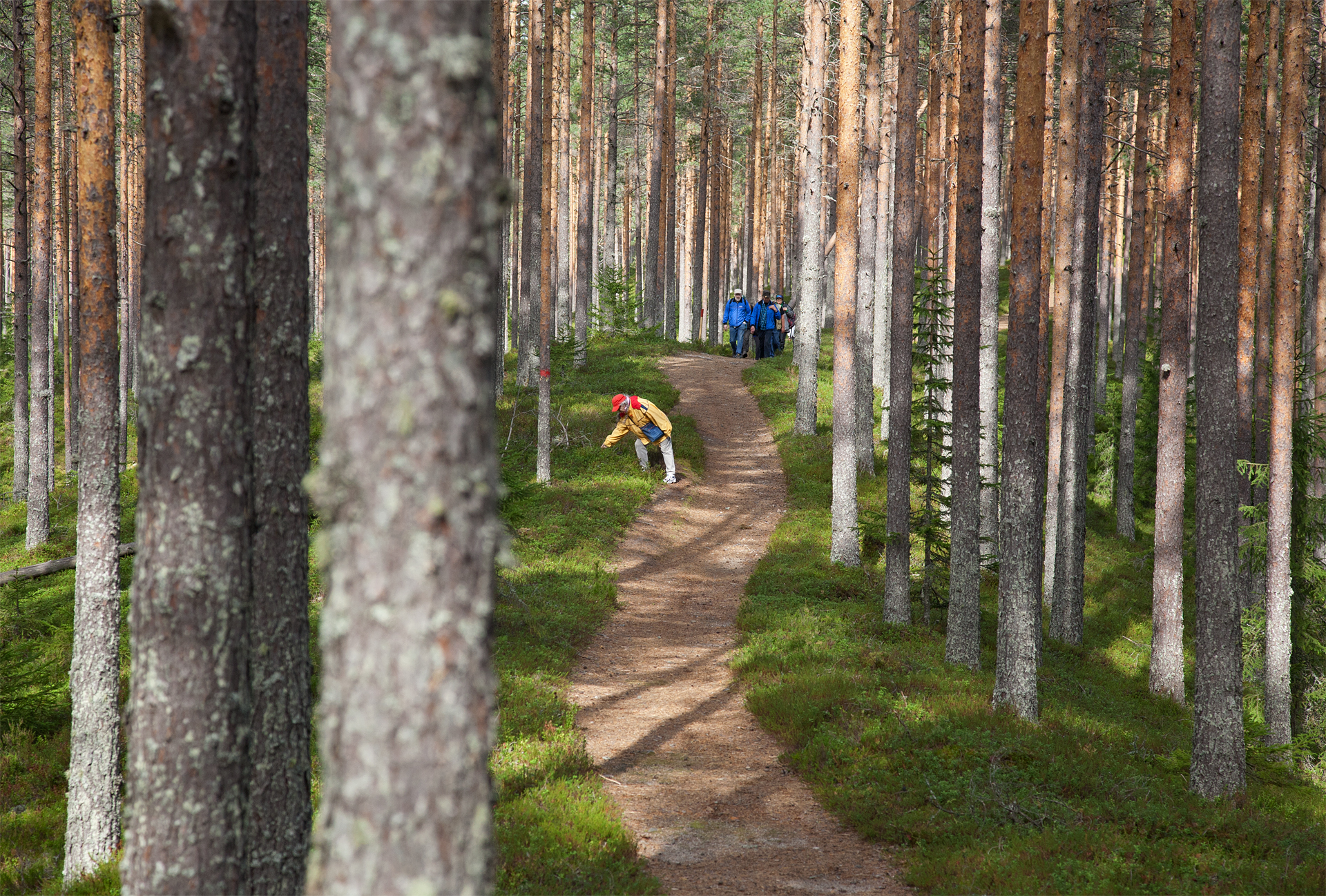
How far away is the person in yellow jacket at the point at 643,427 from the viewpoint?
1692 cm

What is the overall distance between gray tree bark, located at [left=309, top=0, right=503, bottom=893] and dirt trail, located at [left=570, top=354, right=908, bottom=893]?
4443mm

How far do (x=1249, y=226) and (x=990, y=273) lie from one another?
3.93m

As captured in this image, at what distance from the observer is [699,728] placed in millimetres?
9133

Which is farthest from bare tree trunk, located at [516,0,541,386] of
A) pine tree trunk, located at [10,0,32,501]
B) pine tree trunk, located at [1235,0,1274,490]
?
pine tree trunk, located at [1235,0,1274,490]

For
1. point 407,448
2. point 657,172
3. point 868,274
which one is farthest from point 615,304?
point 407,448

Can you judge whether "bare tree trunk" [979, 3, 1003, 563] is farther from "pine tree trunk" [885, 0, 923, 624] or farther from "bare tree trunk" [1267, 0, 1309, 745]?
"bare tree trunk" [1267, 0, 1309, 745]

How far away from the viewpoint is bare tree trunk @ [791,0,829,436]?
61.9 feet

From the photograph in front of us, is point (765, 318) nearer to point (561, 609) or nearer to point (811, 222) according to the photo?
point (811, 222)

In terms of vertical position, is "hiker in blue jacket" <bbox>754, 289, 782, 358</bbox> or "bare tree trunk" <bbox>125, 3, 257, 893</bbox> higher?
"hiker in blue jacket" <bbox>754, 289, 782, 358</bbox>

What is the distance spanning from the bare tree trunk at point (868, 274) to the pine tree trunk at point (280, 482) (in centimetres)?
1249

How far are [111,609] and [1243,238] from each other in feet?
49.0

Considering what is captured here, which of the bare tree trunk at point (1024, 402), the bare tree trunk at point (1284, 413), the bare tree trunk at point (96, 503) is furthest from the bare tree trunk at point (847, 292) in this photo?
the bare tree trunk at point (96, 503)

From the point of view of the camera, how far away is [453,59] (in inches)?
78.7

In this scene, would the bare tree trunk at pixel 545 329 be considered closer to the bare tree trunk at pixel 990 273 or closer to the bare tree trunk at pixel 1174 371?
the bare tree trunk at pixel 990 273
